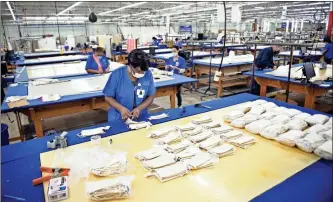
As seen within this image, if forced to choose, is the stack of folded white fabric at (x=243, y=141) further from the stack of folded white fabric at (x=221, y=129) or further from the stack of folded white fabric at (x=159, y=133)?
the stack of folded white fabric at (x=159, y=133)

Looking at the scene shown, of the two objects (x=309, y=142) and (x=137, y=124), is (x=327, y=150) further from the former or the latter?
(x=137, y=124)

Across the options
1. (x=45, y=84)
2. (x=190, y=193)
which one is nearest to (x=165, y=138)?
(x=190, y=193)

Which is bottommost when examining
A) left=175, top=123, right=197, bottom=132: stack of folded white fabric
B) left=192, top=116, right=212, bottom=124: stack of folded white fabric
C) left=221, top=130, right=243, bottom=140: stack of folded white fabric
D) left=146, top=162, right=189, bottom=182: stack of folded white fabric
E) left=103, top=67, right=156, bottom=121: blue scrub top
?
left=146, top=162, right=189, bottom=182: stack of folded white fabric

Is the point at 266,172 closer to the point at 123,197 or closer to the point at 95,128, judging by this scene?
the point at 123,197

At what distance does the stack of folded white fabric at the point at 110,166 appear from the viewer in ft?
4.57

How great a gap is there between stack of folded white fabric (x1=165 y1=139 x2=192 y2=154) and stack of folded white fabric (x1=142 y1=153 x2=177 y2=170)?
0.27ft

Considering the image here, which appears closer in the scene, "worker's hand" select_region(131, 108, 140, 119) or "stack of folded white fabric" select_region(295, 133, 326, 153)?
"stack of folded white fabric" select_region(295, 133, 326, 153)

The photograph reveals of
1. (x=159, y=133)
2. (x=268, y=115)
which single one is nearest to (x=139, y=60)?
(x=159, y=133)

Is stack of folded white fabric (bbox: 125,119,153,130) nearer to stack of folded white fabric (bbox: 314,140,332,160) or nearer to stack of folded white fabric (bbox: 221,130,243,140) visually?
stack of folded white fabric (bbox: 221,130,243,140)

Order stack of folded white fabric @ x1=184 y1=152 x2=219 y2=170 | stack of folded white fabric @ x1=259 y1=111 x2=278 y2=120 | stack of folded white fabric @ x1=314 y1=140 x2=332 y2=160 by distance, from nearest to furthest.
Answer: stack of folded white fabric @ x1=314 y1=140 x2=332 y2=160 < stack of folded white fabric @ x1=184 y1=152 x2=219 y2=170 < stack of folded white fabric @ x1=259 y1=111 x2=278 y2=120

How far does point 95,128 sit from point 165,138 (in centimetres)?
65

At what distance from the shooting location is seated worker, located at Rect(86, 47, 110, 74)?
504 centimetres

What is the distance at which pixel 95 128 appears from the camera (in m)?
2.06

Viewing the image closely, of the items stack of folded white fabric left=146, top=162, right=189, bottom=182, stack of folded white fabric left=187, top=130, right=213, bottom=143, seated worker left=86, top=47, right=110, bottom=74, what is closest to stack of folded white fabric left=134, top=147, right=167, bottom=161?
stack of folded white fabric left=146, top=162, right=189, bottom=182
